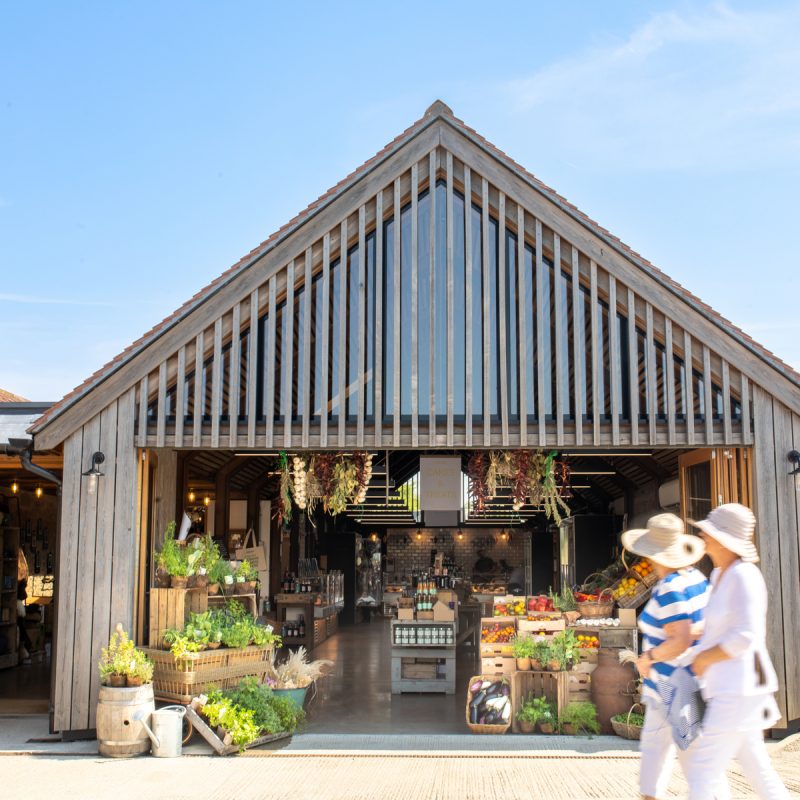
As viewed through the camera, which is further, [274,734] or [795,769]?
[274,734]

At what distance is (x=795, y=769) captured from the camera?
8.02 m

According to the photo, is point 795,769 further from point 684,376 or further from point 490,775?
point 684,376

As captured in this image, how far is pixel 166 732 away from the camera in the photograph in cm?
885

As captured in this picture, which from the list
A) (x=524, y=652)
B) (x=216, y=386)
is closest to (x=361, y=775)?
(x=524, y=652)

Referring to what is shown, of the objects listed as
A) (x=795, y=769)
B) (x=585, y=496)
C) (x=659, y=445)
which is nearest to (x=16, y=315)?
(x=585, y=496)

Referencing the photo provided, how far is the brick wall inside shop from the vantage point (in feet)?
99.7

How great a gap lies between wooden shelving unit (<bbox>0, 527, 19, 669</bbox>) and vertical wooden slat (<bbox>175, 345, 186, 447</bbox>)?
741 centimetres

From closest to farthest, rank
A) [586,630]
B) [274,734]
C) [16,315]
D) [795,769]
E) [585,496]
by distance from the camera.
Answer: [795,769] < [274,734] < [586,630] < [585,496] < [16,315]

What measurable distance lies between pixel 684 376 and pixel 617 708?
343 centimetres

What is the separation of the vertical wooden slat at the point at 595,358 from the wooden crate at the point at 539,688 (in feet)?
8.16

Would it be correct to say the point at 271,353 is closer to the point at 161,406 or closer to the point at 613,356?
the point at 161,406

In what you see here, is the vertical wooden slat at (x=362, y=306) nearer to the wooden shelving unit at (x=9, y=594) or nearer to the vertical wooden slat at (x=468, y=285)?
the vertical wooden slat at (x=468, y=285)

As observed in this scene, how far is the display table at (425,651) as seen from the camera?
1318 cm

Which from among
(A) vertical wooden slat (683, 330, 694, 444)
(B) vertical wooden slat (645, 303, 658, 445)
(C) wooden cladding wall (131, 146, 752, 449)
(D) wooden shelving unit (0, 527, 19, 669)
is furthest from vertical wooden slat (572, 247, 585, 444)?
(D) wooden shelving unit (0, 527, 19, 669)
